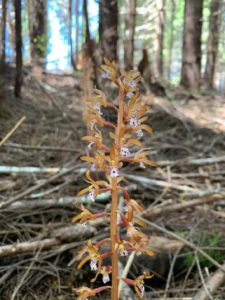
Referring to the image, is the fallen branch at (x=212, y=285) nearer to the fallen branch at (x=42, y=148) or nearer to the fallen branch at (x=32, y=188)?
the fallen branch at (x=32, y=188)

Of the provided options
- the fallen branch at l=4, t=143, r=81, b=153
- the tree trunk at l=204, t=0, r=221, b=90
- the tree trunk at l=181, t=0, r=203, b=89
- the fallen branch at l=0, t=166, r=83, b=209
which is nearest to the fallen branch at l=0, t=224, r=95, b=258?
the fallen branch at l=0, t=166, r=83, b=209

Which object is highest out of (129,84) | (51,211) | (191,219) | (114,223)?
(129,84)

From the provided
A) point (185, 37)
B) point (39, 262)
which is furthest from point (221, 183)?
point (185, 37)

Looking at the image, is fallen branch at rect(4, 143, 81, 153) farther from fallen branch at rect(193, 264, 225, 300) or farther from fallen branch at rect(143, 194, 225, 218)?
fallen branch at rect(193, 264, 225, 300)

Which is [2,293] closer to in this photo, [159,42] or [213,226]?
[213,226]

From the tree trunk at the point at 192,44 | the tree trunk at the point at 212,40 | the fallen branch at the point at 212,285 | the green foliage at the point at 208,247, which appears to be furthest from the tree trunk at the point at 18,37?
the tree trunk at the point at 212,40

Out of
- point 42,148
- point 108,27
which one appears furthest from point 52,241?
point 108,27

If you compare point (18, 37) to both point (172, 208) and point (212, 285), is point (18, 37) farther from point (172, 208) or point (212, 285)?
point (212, 285)
